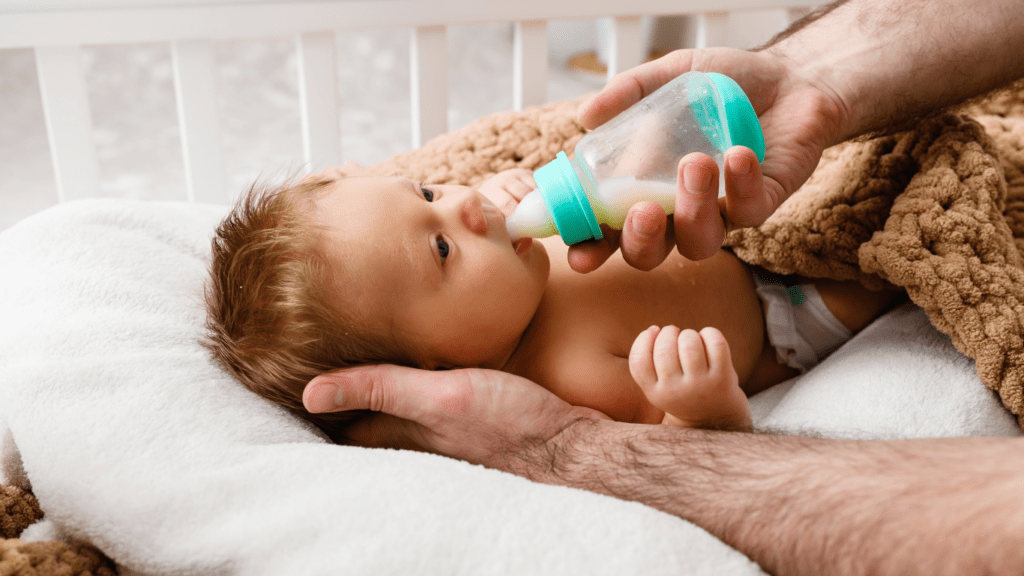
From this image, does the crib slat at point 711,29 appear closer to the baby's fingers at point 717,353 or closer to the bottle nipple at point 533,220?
the bottle nipple at point 533,220

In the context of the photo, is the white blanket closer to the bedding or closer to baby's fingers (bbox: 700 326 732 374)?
the bedding

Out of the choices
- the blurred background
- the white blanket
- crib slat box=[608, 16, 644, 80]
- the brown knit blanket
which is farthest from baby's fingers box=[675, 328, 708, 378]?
the blurred background

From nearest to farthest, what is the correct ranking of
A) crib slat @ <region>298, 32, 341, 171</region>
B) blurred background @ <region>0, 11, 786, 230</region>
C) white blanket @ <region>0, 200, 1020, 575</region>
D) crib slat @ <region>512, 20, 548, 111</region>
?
white blanket @ <region>0, 200, 1020, 575</region> < crib slat @ <region>298, 32, 341, 171</region> < crib slat @ <region>512, 20, 548, 111</region> < blurred background @ <region>0, 11, 786, 230</region>

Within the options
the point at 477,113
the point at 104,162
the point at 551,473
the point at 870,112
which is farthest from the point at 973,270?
the point at 104,162

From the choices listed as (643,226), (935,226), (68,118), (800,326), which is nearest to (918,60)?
(935,226)

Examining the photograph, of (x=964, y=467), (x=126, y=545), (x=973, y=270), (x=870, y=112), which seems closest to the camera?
(x=964, y=467)

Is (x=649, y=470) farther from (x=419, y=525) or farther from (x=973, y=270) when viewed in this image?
(x=973, y=270)

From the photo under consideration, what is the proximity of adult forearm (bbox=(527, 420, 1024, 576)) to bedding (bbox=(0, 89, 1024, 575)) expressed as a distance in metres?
0.04

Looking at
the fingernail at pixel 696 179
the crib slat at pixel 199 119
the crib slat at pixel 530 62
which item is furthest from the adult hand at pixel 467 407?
the crib slat at pixel 530 62

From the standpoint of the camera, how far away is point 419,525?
25.0 inches

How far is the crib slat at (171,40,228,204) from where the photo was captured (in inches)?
56.7

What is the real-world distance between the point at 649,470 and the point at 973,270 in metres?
0.48

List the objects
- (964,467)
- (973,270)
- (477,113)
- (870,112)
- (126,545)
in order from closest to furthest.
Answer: (964,467)
(126,545)
(973,270)
(870,112)
(477,113)

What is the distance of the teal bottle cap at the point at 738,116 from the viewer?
0.84 m
